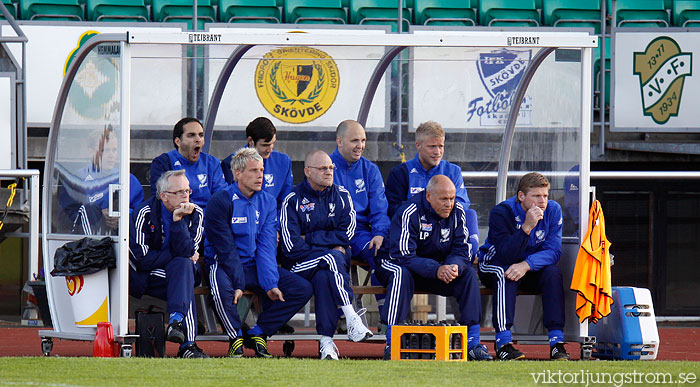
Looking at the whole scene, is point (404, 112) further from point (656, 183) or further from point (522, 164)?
point (656, 183)

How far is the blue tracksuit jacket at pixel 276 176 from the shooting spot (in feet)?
26.9

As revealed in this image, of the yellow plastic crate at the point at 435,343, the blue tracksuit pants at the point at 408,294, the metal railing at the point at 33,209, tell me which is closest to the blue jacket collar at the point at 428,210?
the blue tracksuit pants at the point at 408,294

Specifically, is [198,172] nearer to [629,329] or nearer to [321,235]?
[321,235]

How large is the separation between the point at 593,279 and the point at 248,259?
2252 millimetres

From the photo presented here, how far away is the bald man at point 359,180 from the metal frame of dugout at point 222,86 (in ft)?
2.50

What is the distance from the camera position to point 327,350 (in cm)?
721

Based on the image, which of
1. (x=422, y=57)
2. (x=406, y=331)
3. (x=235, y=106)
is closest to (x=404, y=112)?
(x=422, y=57)

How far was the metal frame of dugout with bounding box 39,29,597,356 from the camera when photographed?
23.1ft

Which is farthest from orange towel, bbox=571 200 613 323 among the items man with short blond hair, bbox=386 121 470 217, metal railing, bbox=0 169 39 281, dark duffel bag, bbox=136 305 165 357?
metal railing, bbox=0 169 39 281

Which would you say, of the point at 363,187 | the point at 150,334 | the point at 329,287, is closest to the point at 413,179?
the point at 363,187

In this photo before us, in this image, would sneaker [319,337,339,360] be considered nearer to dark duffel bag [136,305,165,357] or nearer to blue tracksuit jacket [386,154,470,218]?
dark duffel bag [136,305,165,357]

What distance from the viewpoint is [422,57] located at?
8250mm

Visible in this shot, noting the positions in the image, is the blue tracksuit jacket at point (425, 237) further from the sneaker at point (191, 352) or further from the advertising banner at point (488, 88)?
the sneaker at point (191, 352)

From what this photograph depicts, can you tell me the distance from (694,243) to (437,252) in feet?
17.0
